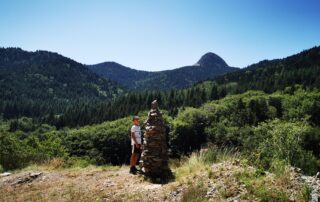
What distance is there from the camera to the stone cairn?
1291 cm

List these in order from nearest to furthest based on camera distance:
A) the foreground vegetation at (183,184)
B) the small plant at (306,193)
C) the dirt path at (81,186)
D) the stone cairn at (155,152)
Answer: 1. the small plant at (306,193)
2. the foreground vegetation at (183,184)
3. the dirt path at (81,186)
4. the stone cairn at (155,152)

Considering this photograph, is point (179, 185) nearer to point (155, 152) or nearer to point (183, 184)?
point (183, 184)

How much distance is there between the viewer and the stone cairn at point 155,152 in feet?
42.4

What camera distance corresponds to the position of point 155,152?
13.1 meters

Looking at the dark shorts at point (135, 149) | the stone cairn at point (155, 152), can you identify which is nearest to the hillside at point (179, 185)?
the stone cairn at point (155, 152)

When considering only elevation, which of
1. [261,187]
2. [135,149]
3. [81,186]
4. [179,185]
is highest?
[135,149]

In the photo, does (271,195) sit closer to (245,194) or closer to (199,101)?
(245,194)

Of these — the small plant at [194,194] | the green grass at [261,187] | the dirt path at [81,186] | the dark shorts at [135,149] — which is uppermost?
the dark shorts at [135,149]

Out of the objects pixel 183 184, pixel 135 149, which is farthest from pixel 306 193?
pixel 135 149

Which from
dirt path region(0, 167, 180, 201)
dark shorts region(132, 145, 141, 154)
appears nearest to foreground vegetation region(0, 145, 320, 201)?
dirt path region(0, 167, 180, 201)

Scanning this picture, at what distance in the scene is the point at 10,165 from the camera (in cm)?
2033

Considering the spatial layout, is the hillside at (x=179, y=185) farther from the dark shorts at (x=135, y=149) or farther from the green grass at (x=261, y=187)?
the dark shorts at (x=135, y=149)

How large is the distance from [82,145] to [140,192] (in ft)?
308

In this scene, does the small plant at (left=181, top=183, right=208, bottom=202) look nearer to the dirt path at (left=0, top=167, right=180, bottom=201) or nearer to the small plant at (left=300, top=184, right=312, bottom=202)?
the dirt path at (left=0, top=167, right=180, bottom=201)
